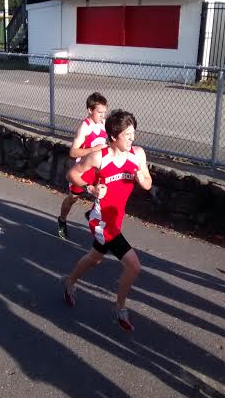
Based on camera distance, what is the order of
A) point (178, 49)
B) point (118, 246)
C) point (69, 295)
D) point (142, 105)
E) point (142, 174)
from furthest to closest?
point (178, 49)
point (142, 105)
point (69, 295)
point (118, 246)
point (142, 174)

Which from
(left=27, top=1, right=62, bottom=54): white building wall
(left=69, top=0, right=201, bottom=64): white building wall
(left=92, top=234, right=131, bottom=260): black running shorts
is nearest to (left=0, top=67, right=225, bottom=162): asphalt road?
(left=92, top=234, right=131, bottom=260): black running shorts

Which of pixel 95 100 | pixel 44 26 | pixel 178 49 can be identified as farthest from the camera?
pixel 44 26

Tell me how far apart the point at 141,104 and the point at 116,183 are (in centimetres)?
887

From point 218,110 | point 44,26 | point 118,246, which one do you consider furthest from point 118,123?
point 44,26

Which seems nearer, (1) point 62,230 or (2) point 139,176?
(2) point 139,176

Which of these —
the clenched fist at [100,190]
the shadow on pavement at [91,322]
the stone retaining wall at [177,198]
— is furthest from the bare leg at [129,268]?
the stone retaining wall at [177,198]

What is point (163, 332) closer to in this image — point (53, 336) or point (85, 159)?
point (53, 336)

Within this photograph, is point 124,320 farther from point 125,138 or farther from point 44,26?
point 44,26

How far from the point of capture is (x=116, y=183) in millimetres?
3629

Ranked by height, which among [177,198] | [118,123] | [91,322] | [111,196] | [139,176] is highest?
[118,123]

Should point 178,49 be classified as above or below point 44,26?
below

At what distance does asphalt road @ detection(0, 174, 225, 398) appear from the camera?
324 cm

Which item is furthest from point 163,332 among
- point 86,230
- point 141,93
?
point 141,93

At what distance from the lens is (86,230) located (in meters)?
5.86
